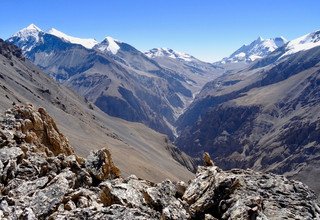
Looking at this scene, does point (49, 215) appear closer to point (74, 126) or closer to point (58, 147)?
point (58, 147)

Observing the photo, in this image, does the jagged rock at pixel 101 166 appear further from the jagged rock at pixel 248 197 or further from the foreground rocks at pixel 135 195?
the jagged rock at pixel 248 197

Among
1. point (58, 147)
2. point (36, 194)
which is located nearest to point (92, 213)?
point (36, 194)

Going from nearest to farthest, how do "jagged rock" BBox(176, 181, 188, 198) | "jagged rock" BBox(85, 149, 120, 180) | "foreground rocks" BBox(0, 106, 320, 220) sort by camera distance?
"foreground rocks" BBox(0, 106, 320, 220), "jagged rock" BBox(176, 181, 188, 198), "jagged rock" BBox(85, 149, 120, 180)

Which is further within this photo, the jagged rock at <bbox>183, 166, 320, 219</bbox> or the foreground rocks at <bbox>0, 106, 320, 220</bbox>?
the jagged rock at <bbox>183, 166, 320, 219</bbox>

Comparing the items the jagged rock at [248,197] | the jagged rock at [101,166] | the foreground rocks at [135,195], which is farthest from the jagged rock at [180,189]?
the jagged rock at [101,166]

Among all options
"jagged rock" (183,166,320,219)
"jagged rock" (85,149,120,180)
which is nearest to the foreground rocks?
"jagged rock" (183,166,320,219)

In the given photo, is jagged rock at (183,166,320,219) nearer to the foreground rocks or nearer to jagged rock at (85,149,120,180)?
the foreground rocks

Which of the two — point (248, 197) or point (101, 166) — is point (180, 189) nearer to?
point (248, 197)

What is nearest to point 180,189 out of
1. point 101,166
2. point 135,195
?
point 135,195
